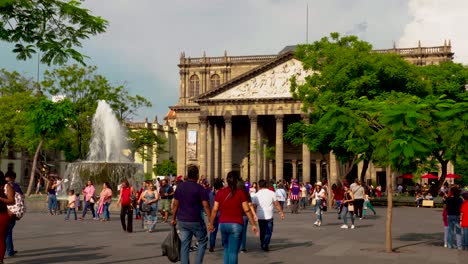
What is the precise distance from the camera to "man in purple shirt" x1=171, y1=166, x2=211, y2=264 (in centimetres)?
1059

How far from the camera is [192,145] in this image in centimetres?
8069

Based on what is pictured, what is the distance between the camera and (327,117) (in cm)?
1695

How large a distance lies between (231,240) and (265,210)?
5010 millimetres

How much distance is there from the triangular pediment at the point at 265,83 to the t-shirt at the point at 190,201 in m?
57.9

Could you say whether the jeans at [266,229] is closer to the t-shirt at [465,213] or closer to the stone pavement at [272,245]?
the stone pavement at [272,245]

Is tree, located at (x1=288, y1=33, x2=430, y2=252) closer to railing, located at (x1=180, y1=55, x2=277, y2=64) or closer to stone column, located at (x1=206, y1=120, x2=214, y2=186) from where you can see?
stone column, located at (x1=206, y1=120, x2=214, y2=186)

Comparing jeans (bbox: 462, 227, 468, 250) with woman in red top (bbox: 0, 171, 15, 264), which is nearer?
woman in red top (bbox: 0, 171, 15, 264)

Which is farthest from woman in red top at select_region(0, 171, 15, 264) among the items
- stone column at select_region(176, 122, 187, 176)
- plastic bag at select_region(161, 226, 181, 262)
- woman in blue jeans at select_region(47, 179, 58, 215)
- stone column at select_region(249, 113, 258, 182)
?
stone column at select_region(176, 122, 187, 176)

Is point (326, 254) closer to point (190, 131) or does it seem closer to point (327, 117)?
point (327, 117)

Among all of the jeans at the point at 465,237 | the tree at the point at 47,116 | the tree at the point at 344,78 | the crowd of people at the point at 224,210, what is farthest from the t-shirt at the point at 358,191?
the tree at the point at 47,116

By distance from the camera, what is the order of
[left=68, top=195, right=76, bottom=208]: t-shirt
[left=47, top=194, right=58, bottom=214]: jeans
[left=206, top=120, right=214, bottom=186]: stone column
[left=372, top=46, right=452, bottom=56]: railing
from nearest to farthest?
1. [left=68, top=195, right=76, bottom=208]: t-shirt
2. [left=47, top=194, right=58, bottom=214]: jeans
3. [left=372, top=46, right=452, bottom=56]: railing
4. [left=206, top=120, right=214, bottom=186]: stone column

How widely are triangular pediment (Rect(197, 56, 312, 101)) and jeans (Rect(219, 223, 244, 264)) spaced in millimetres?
57813

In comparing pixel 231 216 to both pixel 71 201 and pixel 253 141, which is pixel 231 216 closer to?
pixel 71 201

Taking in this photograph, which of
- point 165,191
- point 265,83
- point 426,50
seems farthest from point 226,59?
point 165,191
